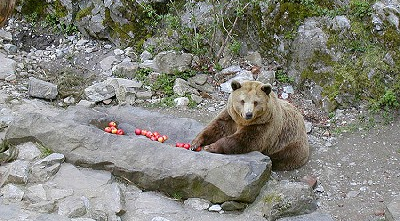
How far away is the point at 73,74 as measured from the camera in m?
9.03

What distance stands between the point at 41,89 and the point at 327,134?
160 inches

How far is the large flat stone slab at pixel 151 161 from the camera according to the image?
5547 millimetres

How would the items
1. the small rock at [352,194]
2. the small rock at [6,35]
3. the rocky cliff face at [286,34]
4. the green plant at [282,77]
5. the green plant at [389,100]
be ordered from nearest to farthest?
the small rock at [352,194] → the green plant at [389,100] → the rocky cliff face at [286,34] → the green plant at [282,77] → the small rock at [6,35]

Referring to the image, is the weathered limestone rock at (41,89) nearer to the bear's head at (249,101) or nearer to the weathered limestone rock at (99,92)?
the weathered limestone rock at (99,92)

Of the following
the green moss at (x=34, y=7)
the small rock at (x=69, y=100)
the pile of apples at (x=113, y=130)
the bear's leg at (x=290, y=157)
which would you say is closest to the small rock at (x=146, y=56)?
the small rock at (x=69, y=100)

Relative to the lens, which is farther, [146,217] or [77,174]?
[77,174]

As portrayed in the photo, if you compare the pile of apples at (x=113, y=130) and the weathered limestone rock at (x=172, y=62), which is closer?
the pile of apples at (x=113, y=130)

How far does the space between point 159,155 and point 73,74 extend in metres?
3.78

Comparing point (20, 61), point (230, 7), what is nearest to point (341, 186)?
point (230, 7)

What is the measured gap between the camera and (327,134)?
738 centimetres

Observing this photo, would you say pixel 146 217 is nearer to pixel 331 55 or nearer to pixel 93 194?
pixel 93 194

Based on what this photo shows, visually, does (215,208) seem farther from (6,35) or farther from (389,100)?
(6,35)

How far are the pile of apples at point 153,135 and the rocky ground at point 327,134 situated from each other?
1281mm

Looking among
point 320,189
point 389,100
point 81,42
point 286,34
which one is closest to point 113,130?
point 320,189
